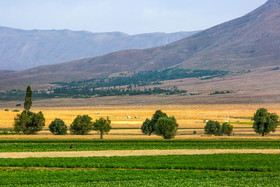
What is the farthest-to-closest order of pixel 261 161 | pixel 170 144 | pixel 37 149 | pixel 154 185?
pixel 170 144, pixel 37 149, pixel 261 161, pixel 154 185

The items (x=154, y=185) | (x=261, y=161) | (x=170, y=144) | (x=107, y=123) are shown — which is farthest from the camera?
(x=107, y=123)

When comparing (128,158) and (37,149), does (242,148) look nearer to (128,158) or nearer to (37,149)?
(128,158)

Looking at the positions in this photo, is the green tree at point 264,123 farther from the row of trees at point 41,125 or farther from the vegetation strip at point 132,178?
the vegetation strip at point 132,178

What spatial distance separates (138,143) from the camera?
64500 mm

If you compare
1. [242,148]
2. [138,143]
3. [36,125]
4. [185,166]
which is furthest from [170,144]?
[36,125]

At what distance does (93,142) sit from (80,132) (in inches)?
864

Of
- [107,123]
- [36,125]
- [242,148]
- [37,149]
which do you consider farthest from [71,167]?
[36,125]

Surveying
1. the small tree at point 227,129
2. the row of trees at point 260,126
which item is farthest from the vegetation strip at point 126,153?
the small tree at point 227,129

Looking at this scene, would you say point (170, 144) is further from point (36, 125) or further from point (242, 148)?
point (36, 125)

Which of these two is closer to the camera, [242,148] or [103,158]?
[103,158]

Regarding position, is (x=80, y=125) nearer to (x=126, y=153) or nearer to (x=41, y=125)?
(x=41, y=125)

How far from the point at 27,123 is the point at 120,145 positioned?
30731 mm

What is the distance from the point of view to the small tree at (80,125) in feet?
285

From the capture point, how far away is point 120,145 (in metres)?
62.2
